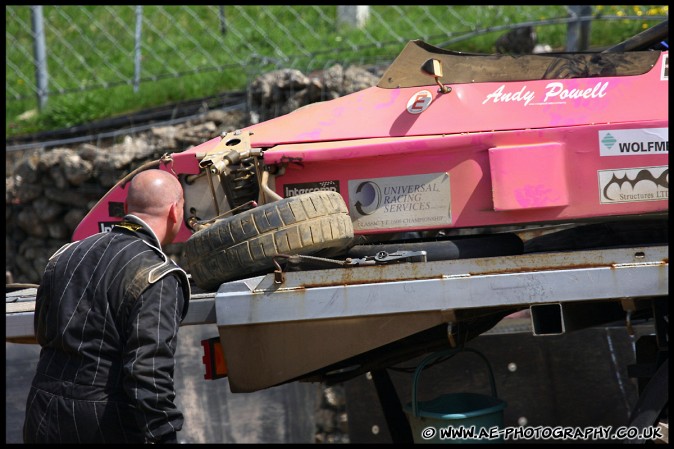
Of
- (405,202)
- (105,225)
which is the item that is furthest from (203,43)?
(405,202)

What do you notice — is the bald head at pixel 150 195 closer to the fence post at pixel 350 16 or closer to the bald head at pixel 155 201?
the bald head at pixel 155 201

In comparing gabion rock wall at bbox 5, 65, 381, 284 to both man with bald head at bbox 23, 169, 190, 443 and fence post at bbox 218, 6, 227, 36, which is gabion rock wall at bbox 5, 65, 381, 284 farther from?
man with bald head at bbox 23, 169, 190, 443

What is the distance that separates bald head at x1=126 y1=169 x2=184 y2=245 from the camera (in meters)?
3.73

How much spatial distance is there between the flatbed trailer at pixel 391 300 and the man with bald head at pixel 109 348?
0.38 metres

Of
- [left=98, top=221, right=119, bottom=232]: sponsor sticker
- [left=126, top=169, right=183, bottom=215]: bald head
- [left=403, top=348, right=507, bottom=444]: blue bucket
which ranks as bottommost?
[left=403, top=348, right=507, bottom=444]: blue bucket

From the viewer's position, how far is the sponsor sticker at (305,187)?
4.44 m

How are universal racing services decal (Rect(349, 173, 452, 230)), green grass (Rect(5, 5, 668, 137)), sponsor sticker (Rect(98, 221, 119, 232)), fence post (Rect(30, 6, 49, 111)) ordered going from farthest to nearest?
fence post (Rect(30, 6, 49, 111)), green grass (Rect(5, 5, 668, 137)), sponsor sticker (Rect(98, 221, 119, 232)), universal racing services decal (Rect(349, 173, 452, 230))

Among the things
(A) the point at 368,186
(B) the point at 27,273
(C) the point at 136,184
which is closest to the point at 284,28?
(B) the point at 27,273

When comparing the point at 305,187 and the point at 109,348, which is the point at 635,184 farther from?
the point at 109,348

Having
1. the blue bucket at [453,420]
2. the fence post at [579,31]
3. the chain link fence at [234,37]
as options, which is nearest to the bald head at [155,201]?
the blue bucket at [453,420]

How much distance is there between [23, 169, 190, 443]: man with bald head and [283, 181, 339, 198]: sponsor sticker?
0.97 meters

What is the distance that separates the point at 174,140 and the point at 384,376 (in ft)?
12.3

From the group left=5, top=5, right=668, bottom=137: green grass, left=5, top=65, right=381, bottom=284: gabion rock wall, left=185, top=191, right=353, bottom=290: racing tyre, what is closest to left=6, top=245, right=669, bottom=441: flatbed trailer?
left=185, top=191, right=353, bottom=290: racing tyre

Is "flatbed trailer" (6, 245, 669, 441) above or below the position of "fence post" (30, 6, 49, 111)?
below
